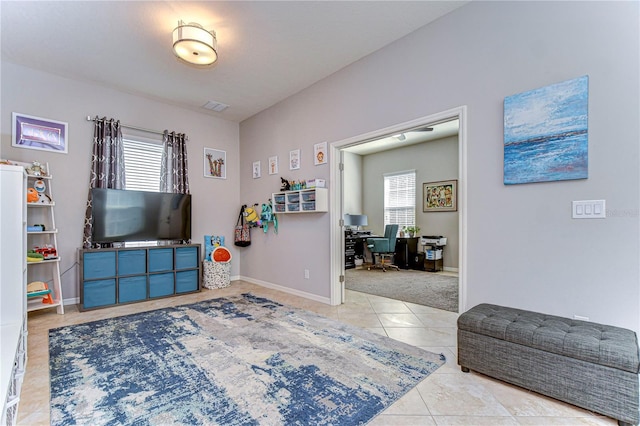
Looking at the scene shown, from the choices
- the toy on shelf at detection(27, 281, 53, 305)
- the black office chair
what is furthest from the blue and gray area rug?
the black office chair

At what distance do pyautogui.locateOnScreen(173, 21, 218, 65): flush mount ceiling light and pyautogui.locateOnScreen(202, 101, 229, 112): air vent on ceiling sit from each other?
180 centimetres

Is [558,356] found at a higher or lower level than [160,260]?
lower

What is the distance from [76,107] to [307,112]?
10.1 ft

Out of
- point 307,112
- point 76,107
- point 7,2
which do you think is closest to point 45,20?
point 7,2

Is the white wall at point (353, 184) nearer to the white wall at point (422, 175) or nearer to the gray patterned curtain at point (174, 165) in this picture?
the white wall at point (422, 175)

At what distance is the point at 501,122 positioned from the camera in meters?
2.44

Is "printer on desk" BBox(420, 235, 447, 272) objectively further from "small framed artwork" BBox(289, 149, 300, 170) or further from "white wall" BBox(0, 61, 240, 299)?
"white wall" BBox(0, 61, 240, 299)

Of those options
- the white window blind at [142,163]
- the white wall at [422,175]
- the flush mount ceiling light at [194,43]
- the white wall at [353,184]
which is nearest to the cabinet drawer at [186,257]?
the white window blind at [142,163]

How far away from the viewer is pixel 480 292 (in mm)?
2553

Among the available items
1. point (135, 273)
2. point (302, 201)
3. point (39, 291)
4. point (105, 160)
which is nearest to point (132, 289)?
point (135, 273)

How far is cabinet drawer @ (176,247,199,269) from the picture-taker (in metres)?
4.42

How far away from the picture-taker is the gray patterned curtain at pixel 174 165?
15.3 ft

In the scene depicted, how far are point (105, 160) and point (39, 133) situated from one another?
2.35 ft

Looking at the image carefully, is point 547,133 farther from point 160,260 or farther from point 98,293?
point 98,293
